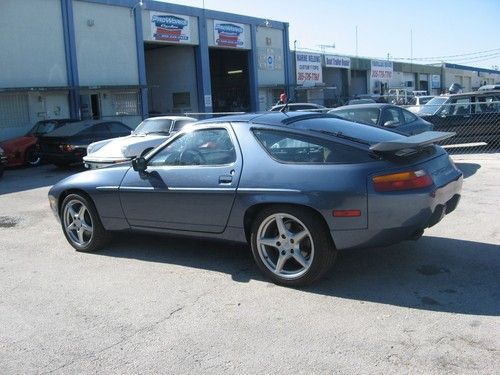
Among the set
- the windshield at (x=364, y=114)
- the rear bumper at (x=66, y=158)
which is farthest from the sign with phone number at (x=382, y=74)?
the windshield at (x=364, y=114)

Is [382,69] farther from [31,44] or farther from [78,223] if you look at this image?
[78,223]

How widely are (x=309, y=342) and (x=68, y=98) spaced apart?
2201 cm

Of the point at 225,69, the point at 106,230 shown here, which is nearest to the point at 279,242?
the point at 106,230

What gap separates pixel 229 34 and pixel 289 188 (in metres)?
29.2

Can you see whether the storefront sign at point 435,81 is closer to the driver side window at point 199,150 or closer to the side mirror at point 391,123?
the side mirror at point 391,123

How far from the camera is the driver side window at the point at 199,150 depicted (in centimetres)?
537

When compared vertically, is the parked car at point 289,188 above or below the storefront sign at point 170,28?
below

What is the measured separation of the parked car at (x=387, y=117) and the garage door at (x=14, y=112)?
14.5 metres

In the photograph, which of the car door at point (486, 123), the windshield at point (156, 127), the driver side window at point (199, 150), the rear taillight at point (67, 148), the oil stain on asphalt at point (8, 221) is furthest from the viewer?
the rear taillight at point (67, 148)

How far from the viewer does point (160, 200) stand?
18.4 ft

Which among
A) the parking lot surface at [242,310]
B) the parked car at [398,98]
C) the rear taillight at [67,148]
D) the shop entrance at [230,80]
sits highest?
the shop entrance at [230,80]

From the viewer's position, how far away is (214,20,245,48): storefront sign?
31781 mm

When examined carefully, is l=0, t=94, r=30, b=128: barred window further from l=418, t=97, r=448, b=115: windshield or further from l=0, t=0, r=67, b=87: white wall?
l=418, t=97, r=448, b=115: windshield

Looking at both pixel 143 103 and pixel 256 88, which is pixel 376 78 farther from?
pixel 143 103
